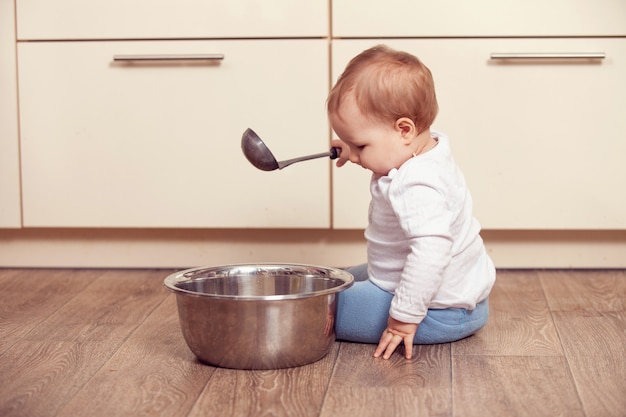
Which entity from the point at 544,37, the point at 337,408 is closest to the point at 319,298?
the point at 337,408

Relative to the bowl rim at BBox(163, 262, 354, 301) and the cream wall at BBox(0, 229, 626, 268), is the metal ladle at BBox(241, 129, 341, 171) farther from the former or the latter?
the cream wall at BBox(0, 229, 626, 268)

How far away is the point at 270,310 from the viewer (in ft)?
3.69

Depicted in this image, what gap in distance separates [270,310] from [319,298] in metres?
0.07

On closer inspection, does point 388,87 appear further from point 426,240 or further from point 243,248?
point 243,248

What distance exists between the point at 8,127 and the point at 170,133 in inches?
13.3

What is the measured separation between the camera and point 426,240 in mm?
1189

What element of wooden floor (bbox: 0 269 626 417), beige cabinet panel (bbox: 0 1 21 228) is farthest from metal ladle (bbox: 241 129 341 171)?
beige cabinet panel (bbox: 0 1 21 228)

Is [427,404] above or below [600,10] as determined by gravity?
below

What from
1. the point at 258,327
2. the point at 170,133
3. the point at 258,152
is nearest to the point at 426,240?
the point at 258,327

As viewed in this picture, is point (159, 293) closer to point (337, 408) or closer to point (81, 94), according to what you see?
point (81, 94)

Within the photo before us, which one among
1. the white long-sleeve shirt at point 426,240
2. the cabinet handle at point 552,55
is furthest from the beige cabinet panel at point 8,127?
the cabinet handle at point 552,55

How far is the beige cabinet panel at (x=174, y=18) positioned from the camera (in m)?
1.76

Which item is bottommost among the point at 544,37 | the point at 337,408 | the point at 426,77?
the point at 337,408

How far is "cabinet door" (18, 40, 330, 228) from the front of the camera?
5.83ft
